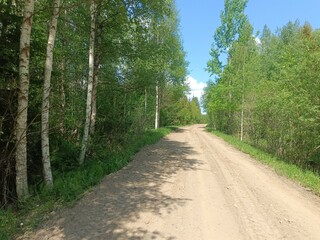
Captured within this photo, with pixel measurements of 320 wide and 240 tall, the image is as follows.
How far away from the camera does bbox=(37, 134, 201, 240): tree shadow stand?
15.7ft

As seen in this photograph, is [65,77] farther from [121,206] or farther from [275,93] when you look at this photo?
[275,93]

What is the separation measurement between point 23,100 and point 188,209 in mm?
4448

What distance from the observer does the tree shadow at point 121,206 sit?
4.79 meters

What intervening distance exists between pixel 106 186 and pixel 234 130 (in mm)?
23740

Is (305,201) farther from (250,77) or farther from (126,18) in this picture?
(250,77)

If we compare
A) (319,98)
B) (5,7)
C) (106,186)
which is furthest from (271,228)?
(319,98)

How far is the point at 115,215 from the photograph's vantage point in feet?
18.0

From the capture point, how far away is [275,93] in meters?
15.7

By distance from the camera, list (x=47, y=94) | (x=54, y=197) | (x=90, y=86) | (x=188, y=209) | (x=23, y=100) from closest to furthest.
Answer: (x=188, y=209)
(x=23, y=100)
(x=54, y=197)
(x=47, y=94)
(x=90, y=86)

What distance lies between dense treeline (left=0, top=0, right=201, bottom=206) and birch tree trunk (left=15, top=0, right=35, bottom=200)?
0.07ft

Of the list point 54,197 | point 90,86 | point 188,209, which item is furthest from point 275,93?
point 54,197

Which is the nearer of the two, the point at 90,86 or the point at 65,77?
the point at 90,86

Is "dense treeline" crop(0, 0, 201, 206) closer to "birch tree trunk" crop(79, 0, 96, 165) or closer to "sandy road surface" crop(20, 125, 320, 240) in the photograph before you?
"birch tree trunk" crop(79, 0, 96, 165)

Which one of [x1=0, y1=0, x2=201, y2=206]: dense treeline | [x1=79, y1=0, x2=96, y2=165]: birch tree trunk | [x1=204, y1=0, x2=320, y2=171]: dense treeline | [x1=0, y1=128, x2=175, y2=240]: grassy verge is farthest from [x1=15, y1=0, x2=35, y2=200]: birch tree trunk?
[x1=204, y1=0, x2=320, y2=171]: dense treeline
